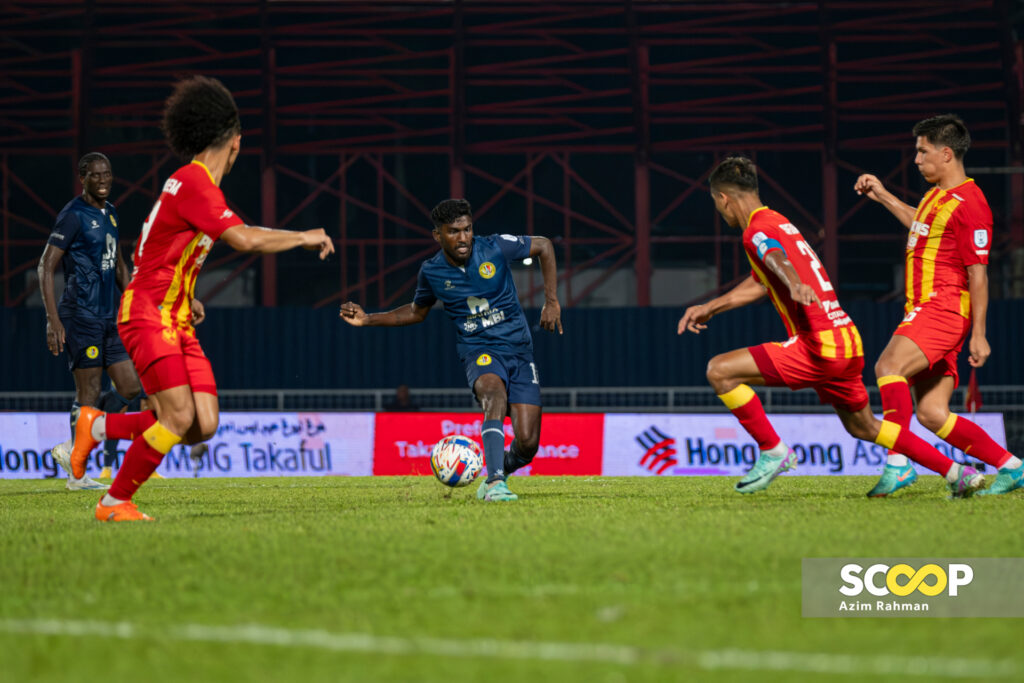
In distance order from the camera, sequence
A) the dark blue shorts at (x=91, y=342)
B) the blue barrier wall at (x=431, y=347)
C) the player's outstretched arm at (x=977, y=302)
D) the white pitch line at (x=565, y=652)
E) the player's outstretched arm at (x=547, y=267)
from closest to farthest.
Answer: the white pitch line at (x=565, y=652)
the player's outstretched arm at (x=977, y=302)
the player's outstretched arm at (x=547, y=267)
the dark blue shorts at (x=91, y=342)
the blue barrier wall at (x=431, y=347)

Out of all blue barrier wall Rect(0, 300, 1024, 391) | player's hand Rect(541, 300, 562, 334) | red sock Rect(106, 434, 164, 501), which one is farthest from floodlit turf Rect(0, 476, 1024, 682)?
blue barrier wall Rect(0, 300, 1024, 391)

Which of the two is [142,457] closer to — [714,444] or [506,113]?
[714,444]

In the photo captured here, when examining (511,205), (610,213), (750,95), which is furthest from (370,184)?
(750,95)

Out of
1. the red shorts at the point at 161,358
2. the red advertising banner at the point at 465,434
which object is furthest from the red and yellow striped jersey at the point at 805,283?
the red advertising banner at the point at 465,434

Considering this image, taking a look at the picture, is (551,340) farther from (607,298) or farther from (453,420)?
(453,420)

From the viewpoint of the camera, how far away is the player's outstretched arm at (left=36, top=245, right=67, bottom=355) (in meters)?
9.45

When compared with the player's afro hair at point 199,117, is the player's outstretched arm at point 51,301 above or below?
below

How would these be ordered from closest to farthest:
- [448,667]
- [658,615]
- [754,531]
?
1. [448,667]
2. [658,615]
3. [754,531]

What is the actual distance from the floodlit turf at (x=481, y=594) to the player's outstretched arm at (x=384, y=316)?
57.9 inches

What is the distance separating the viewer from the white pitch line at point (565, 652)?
2.87 metres

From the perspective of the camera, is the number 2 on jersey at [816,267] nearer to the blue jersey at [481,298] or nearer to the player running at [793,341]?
the player running at [793,341]

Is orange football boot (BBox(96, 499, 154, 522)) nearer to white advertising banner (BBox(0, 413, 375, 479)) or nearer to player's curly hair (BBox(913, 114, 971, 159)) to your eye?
player's curly hair (BBox(913, 114, 971, 159))

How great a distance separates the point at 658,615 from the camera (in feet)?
11.5

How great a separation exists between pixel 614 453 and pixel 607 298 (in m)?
14.5
